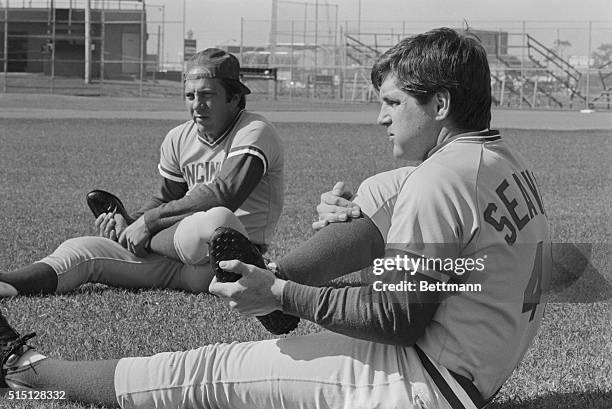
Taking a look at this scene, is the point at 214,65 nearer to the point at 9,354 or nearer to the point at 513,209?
the point at 9,354

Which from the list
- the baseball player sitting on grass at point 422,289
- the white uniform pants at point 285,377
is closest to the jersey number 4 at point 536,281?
the baseball player sitting on grass at point 422,289

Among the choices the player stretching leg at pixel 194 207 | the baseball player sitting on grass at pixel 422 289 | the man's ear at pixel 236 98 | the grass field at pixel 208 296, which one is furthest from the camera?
the man's ear at pixel 236 98

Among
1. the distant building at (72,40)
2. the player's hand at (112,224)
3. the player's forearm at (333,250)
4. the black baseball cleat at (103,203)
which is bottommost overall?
the player's hand at (112,224)

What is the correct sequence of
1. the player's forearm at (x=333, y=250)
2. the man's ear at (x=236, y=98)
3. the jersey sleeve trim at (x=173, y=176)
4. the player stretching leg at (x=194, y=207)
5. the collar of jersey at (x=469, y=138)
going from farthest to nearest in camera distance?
the jersey sleeve trim at (x=173, y=176), the man's ear at (x=236, y=98), the player stretching leg at (x=194, y=207), the player's forearm at (x=333, y=250), the collar of jersey at (x=469, y=138)

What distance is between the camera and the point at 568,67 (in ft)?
89.7

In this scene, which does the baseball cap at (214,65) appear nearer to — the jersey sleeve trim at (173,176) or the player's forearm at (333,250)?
the jersey sleeve trim at (173,176)

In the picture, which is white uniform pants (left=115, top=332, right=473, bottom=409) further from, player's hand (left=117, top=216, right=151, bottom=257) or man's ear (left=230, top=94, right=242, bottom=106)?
man's ear (left=230, top=94, right=242, bottom=106)

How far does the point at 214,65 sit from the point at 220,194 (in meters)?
0.65

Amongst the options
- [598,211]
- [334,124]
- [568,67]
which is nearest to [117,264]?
[598,211]

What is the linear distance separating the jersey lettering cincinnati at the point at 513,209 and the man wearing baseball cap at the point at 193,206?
2.27m

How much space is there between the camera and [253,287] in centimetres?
260

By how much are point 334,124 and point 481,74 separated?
1903 cm

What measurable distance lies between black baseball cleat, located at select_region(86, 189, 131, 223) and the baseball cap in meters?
0.76

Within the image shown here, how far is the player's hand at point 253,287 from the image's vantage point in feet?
8.54
